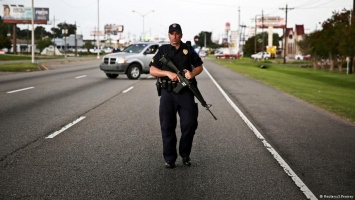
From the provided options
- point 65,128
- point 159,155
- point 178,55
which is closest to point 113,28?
point 65,128

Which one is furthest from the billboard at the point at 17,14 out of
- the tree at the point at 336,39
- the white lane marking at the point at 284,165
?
the white lane marking at the point at 284,165

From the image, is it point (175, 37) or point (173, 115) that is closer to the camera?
point (175, 37)

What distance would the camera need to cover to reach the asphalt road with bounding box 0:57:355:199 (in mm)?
4969

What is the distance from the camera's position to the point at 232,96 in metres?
16.1

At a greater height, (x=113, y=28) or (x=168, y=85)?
(x=113, y=28)

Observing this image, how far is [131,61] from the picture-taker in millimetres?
23250

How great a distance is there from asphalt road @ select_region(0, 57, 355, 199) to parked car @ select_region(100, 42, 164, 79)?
436 inches

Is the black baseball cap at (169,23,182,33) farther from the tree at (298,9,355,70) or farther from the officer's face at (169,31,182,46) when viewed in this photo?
the tree at (298,9,355,70)

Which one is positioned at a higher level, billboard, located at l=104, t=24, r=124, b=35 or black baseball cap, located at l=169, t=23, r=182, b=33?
billboard, located at l=104, t=24, r=124, b=35

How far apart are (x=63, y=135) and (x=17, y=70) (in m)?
24.6

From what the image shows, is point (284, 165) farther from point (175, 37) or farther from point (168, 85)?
point (175, 37)

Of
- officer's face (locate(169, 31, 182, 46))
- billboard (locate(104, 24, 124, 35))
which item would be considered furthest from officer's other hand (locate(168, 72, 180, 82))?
billboard (locate(104, 24, 124, 35))

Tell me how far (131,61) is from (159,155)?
55.7 feet

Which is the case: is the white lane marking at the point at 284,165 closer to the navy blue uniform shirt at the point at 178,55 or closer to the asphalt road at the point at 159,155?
the asphalt road at the point at 159,155
